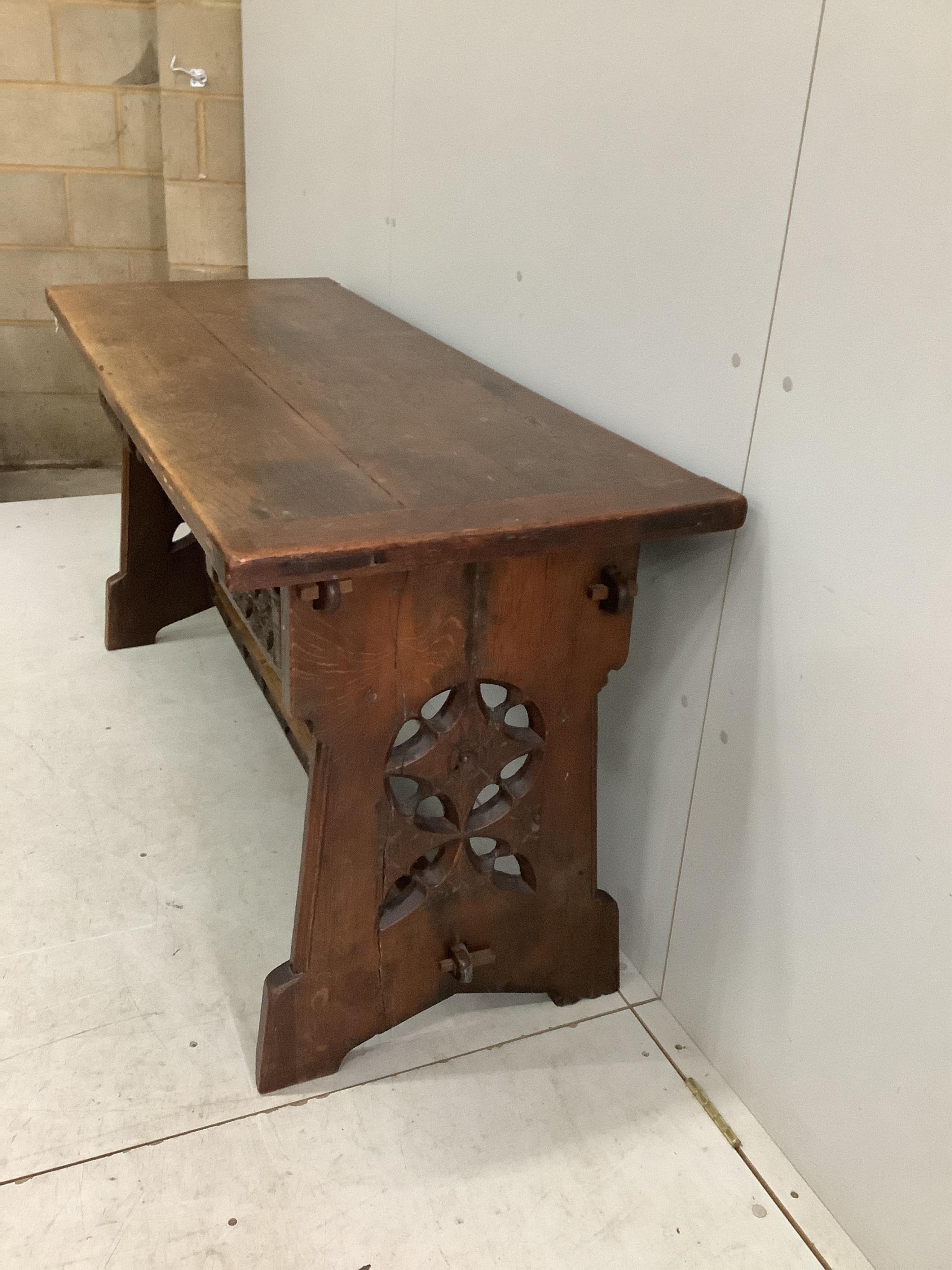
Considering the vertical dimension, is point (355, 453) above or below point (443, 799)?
above

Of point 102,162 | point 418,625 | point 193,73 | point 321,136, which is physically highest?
point 193,73

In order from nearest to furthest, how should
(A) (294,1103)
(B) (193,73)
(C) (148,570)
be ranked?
1. (A) (294,1103)
2. (C) (148,570)
3. (B) (193,73)

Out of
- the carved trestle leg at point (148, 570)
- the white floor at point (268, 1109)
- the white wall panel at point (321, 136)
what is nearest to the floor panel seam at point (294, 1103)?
the white floor at point (268, 1109)

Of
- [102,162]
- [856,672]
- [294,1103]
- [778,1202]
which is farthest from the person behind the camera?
[102,162]

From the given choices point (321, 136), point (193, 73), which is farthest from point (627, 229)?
point (193, 73)

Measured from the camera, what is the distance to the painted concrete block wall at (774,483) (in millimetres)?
1054

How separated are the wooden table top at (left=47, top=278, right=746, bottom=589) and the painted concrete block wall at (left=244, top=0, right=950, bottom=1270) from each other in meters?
0.11

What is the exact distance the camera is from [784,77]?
3.71 ft

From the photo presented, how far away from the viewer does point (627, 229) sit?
1444mm

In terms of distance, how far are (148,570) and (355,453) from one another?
125cm

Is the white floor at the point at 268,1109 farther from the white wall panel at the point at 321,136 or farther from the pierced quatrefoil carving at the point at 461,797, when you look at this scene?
the white wall panel at the point at 321,136

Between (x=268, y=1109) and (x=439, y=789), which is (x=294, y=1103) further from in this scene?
(x=439, y=789)

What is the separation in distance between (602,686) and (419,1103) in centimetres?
59

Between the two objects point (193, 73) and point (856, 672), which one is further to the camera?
point (193, 73)
